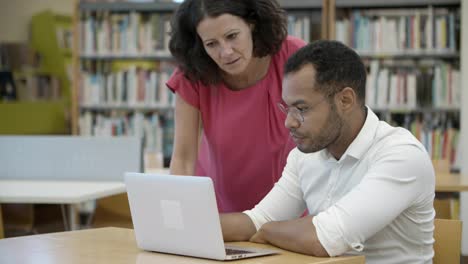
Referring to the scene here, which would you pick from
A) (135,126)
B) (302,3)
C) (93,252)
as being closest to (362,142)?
(93,252)

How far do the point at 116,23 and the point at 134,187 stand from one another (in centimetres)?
478

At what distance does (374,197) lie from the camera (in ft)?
5.78

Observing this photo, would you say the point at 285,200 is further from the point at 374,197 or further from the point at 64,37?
the point at 64,37

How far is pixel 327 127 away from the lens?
190 cm

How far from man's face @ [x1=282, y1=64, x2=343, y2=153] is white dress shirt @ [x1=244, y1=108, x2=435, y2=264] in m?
0.09

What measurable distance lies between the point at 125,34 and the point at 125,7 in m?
0.22

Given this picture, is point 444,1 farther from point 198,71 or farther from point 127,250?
point 127,250

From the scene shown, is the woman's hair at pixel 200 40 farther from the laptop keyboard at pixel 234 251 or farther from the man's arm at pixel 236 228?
the laptop keyboard at pixel 234 251

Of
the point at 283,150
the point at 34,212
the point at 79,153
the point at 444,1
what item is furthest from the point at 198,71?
the point at 444,1

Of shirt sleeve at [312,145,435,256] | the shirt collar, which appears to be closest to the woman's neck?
the shirt collar

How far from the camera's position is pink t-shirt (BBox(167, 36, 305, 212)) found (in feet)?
8.41

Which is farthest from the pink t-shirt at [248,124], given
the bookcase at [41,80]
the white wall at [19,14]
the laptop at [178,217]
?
the white wall at [19,14]

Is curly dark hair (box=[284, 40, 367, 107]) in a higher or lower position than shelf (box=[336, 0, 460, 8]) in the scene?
higher

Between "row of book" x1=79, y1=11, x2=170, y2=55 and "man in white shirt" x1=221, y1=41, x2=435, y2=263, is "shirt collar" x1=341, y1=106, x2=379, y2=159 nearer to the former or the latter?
"man in white shirt" x1=221, y1=41, x2=435, y2=263
